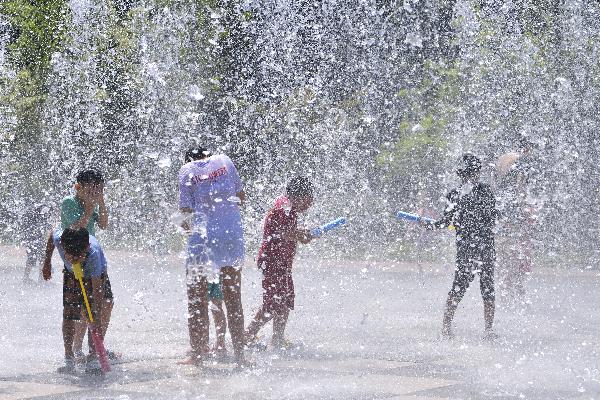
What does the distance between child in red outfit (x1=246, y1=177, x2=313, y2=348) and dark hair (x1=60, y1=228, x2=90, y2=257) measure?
1.52m

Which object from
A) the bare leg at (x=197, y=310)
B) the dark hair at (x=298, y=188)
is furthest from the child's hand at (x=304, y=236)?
the bare leg at (x=197, y=310)

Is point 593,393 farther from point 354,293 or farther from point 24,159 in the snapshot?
point 24,159

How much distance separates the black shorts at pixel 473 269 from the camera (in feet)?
30.3

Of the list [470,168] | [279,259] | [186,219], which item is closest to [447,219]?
[470,168]

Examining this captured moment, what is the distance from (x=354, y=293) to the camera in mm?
13406

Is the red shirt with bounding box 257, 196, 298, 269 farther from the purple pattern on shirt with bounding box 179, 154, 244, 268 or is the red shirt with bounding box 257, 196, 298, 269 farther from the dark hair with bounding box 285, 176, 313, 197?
the purple pattern on shirt with bounding box 179, 154, 244, 268

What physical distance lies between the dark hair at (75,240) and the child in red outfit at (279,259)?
1.52 m

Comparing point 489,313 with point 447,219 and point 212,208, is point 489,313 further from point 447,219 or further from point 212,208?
point 212,208

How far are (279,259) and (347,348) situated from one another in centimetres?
85

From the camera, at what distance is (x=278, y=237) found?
840cm

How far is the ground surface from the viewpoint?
6.71m

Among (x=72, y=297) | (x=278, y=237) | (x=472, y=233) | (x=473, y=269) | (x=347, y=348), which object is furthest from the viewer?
(x=473, y=269)

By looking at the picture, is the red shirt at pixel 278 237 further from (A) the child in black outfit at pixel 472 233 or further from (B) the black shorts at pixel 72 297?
(A) the child in black outfit at pixel 472 233

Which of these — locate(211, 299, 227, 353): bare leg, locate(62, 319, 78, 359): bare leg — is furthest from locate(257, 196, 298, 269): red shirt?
locate(62, 319, 78, 359): bare leg
